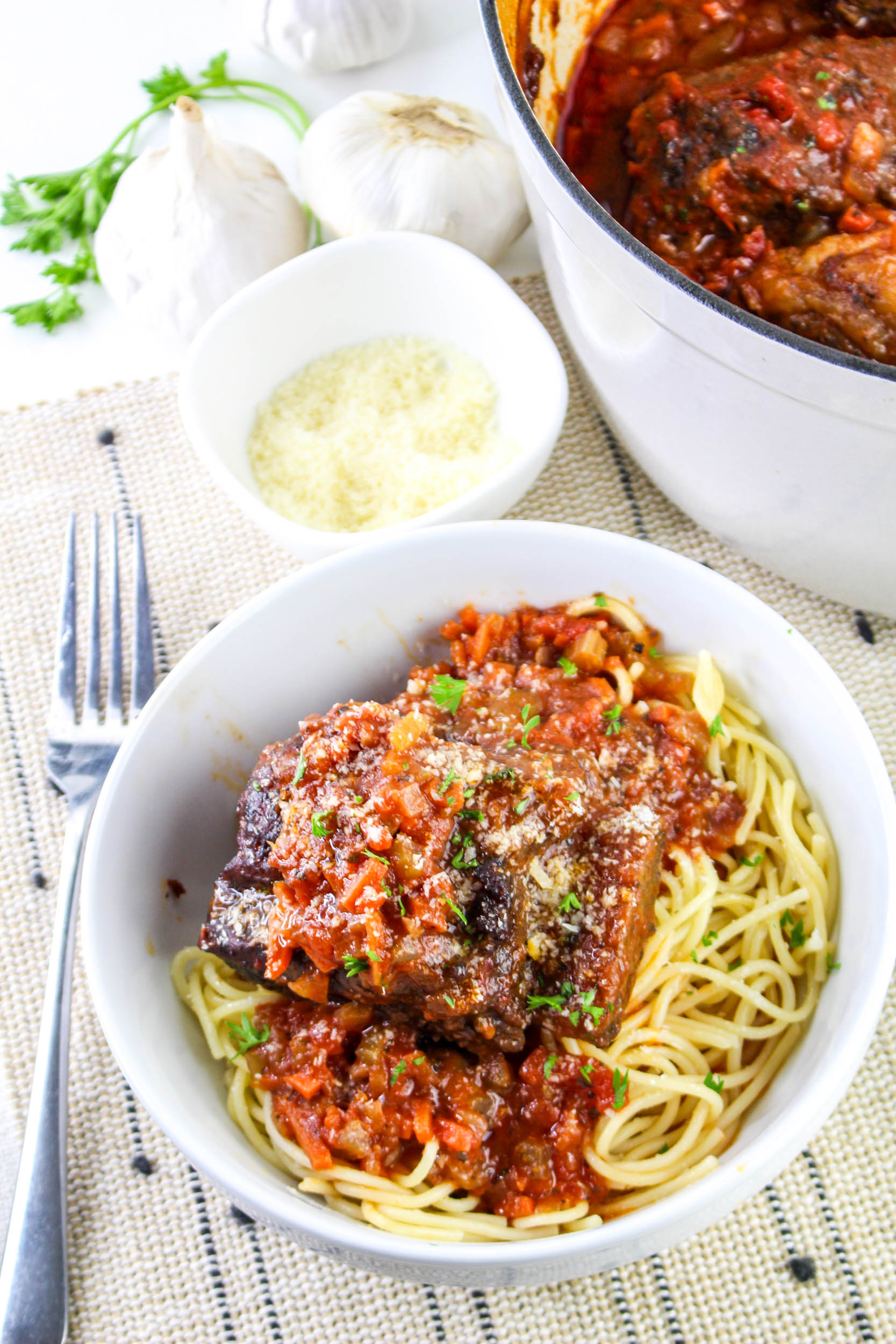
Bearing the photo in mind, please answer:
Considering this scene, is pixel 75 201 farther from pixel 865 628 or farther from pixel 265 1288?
pixel 265 1288

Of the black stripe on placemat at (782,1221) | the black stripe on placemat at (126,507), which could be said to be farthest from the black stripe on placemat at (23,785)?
the black stripe on placemat at (782,1221)

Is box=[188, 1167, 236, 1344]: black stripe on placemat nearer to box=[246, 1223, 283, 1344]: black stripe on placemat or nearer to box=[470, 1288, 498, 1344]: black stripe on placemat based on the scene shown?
box=[246, 1223, 283, 1344]: black stripe on placemat

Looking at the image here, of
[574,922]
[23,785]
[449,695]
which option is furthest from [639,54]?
[23,785]

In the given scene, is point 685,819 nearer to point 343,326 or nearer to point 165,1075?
point 165,1075

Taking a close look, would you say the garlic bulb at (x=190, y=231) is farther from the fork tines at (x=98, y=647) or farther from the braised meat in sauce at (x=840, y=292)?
the braised meat in sauce at (x=840, y=292)

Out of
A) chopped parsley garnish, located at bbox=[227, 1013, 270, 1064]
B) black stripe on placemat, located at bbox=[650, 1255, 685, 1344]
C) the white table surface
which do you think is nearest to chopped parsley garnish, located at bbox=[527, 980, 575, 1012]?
chopped parsley garnish, located at bbox=[227, 1013, 270, 1064]

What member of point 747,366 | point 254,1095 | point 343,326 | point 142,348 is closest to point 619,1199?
point 254,1095
